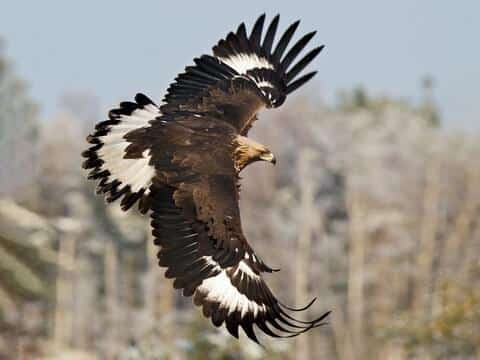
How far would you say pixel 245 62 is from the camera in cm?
964

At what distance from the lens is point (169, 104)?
909 centimetres

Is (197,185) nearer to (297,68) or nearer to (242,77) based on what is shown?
→ (242,77)

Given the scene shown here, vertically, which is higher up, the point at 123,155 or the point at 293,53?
the point at 293,53

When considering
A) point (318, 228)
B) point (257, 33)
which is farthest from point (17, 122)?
point (257, 33)

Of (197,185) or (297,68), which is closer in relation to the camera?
(197,185)

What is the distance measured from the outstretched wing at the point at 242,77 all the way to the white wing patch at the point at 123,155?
12.4 inches

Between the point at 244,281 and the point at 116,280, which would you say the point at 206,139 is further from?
the point at 116,280

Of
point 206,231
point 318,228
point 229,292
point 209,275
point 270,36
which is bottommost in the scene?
point 229,292

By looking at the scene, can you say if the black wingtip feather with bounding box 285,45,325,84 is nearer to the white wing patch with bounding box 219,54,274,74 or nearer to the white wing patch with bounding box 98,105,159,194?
the white wing patch with bounding box 219,54,274,74

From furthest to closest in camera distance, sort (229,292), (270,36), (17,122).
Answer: (17,122)
(270,36)
(229,292)

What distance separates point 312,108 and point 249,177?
18.2ft

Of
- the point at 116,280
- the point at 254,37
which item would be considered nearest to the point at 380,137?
the point at 116,280

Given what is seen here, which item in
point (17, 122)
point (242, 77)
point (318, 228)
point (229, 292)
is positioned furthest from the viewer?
point (318, 228)

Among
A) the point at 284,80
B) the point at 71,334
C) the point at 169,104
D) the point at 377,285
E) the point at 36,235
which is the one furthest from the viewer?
the point at 71,334
